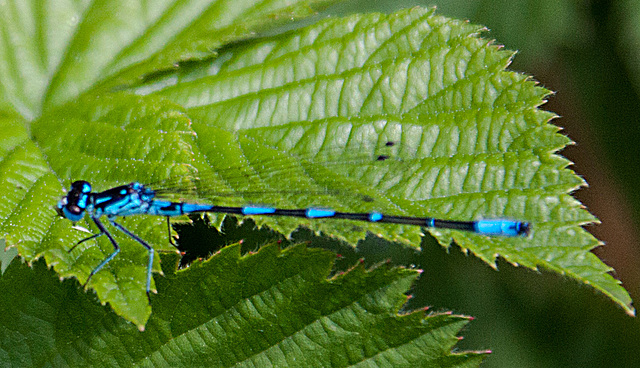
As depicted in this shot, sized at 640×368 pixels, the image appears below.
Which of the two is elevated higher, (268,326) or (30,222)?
(30,222)

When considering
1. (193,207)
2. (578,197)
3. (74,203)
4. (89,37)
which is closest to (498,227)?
(193,207)

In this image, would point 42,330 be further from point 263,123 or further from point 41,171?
point 263,123

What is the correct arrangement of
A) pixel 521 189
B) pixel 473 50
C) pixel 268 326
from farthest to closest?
1. pixel 473 50
2. pixel 521 189
3. pixel 268 326

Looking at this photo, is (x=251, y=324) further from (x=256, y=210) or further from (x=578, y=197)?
(x=578, y=197)

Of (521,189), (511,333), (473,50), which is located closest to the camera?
(521,189)

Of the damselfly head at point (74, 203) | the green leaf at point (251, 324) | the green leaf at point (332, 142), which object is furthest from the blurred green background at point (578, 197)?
the damselfly head at point (74, 203)

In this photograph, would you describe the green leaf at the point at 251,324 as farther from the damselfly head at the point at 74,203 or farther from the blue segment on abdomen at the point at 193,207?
the blue segment on abdomen at the point at 193,207

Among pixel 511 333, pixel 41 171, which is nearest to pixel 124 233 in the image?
pixel 41 171
